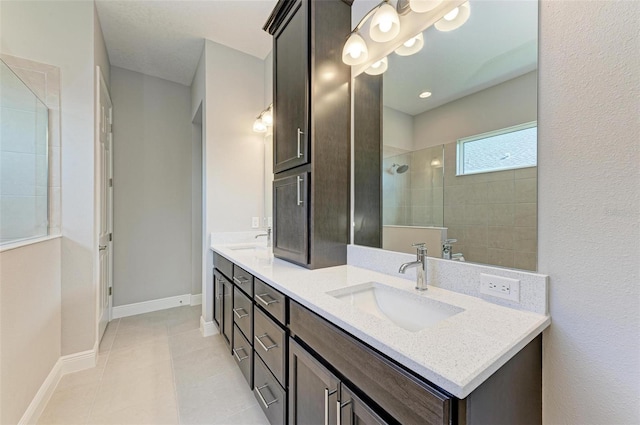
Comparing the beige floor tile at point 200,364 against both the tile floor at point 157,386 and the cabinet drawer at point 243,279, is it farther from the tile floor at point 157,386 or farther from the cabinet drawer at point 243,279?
the cabinet drawer at point 243,279

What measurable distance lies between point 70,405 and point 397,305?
2.08 m

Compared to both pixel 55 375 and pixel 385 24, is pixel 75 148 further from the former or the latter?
pixel 385 24

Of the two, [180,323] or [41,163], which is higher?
[41,163]

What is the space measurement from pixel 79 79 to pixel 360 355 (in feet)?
8.81

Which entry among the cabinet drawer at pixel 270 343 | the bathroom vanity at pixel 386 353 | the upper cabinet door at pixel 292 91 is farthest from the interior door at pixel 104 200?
the bathroom vanity at pixel 386 353

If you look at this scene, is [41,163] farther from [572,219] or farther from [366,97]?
[572,219]

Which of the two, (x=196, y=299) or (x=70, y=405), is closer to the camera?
(x=70, y=405)

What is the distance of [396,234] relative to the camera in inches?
56.5

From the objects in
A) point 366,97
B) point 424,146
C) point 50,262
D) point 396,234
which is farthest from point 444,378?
point 50,262

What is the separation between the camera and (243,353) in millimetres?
1746

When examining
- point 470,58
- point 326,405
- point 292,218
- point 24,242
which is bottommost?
point 326,405

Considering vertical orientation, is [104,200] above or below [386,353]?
above

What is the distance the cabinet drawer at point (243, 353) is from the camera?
1622 millimetres

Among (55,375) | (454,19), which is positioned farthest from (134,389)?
(454,19)
